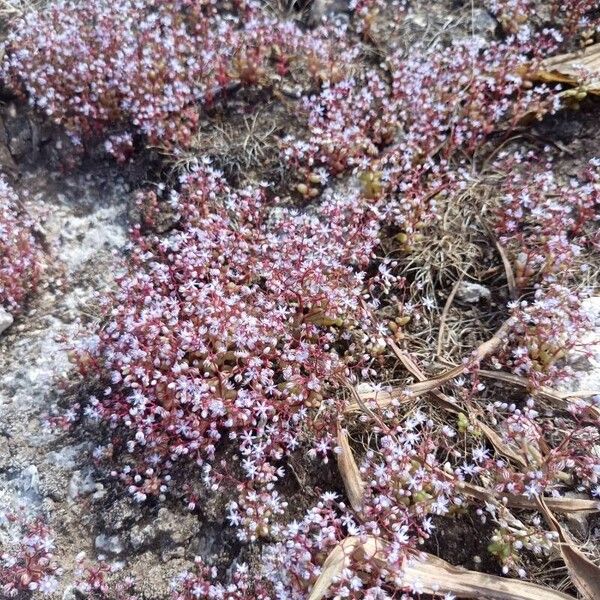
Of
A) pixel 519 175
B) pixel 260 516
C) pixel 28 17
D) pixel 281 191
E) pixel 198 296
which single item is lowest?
pixel 260 516

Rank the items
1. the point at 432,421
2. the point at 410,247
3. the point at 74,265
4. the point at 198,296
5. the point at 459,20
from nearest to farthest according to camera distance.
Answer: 1. the point at 432,421
2. the point at 198,296
3. the point at 410,247
4. the point at 74,265
5. the point at 459,20

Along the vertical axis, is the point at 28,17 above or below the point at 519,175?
above

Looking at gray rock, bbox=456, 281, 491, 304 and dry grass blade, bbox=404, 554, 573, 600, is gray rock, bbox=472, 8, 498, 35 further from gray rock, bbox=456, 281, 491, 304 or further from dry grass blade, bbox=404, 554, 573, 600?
dry grass blade, bbox=404, 554, 573, 600

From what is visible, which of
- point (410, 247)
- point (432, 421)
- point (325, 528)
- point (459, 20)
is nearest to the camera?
point (325, 528)

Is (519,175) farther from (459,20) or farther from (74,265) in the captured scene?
(74,265)

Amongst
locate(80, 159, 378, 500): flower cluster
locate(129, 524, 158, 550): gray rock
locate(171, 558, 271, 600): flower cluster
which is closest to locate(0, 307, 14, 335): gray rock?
locate(80, 159, 378, 500): flower cluster

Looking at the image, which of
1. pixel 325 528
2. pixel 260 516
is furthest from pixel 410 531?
pixel 260 516

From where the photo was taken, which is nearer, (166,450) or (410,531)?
(410,531)
